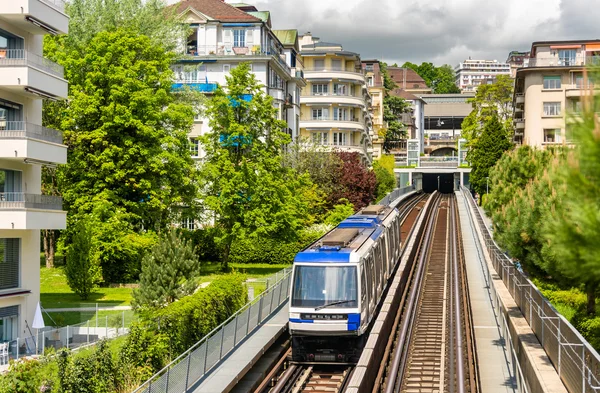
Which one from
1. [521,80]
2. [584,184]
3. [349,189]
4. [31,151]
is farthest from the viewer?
[521,80]

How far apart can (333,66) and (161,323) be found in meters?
70.4

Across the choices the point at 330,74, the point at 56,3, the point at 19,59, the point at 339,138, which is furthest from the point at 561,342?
the point at 330,74

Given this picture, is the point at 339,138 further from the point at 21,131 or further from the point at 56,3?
the point at 21,131

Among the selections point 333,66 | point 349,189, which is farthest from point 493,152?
point 333,66

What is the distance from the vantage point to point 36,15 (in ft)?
97.9

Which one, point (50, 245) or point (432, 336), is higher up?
point (50, 245)

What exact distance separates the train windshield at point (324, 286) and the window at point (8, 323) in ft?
39.7

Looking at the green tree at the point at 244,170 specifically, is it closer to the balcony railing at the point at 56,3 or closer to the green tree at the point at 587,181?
the balcony railing at the point at 56,3

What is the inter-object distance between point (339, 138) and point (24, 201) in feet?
206

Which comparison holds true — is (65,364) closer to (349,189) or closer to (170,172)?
(170,172)

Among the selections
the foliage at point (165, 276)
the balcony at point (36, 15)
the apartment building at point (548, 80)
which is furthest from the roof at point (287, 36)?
the foliage at point (165, 276)

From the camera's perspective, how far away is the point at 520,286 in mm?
26062

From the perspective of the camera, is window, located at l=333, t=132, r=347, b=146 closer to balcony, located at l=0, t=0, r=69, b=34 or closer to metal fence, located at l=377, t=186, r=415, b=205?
metal fence, located at l=377, t=186, r=415, b=205

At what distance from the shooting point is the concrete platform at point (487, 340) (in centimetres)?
2238
